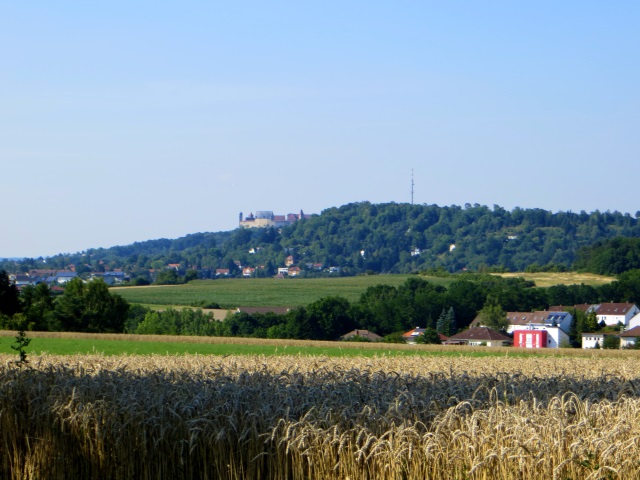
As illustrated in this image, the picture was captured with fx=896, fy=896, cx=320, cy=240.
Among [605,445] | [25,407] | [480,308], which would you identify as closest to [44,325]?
[480,308]

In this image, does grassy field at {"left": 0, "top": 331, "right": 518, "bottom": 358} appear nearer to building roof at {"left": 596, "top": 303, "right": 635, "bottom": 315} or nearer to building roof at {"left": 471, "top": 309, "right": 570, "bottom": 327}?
building roof at {"left": 471, "top": 309, "right": 570, "bottom": 327}

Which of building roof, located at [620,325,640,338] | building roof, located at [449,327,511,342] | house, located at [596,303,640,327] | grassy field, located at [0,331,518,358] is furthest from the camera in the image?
house, located at [596,303,640,327]

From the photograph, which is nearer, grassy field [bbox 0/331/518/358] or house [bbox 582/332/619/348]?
grassy field [bbox 0/331/518/358]

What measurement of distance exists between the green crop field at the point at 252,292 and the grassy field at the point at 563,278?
14.1 meters

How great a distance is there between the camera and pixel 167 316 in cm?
10569

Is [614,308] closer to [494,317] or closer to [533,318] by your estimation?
[533,318]

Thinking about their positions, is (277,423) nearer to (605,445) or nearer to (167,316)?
(605,445)

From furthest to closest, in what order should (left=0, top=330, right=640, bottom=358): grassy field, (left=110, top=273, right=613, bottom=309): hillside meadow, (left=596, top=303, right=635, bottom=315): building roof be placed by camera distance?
(left=110, top=273, right=613, bottom=309): hillside meadow < (left=596, top=303, right=635, bottom=315): building roof < (left=0, top=330, right=640, bottom=358): grassy field

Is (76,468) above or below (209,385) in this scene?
below

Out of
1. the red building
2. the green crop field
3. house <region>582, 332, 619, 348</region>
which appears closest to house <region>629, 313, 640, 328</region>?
house <region>582, 332, 619, 348</region>

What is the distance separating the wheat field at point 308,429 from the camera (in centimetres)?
745

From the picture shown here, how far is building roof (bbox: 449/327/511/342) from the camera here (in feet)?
292

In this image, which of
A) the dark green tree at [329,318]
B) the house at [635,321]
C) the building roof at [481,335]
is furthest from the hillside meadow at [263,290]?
the building roof at [481,335]

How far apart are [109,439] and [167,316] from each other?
320 ft
